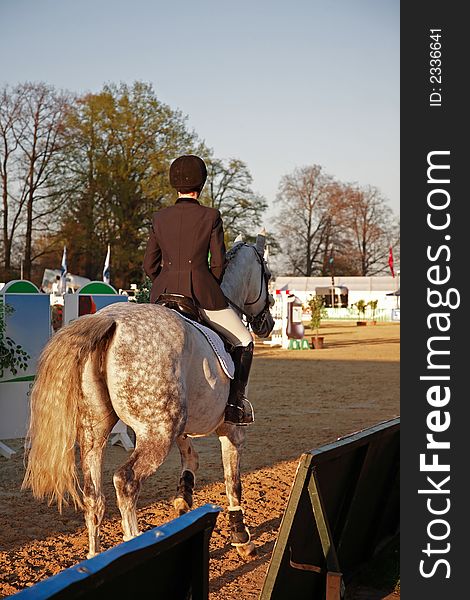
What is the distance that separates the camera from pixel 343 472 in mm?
4309

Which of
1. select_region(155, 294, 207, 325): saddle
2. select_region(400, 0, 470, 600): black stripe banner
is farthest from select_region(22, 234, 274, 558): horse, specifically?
select_region(400, 0, 470, 600): black stripe banner

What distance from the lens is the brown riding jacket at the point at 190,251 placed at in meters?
5.02

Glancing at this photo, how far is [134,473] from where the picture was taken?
4340mm

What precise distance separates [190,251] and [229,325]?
572mm

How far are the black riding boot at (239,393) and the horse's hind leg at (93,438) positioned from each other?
962 mm

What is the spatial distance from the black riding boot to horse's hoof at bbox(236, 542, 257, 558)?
0.78 metres

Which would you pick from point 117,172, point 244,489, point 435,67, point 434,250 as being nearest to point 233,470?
point 244,489

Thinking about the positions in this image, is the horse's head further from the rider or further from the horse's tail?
the horse's tail

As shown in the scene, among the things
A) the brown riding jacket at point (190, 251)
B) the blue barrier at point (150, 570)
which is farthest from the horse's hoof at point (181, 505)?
the blue barrier at point (150, 570)

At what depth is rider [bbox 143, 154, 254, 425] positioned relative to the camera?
5027 millimetres

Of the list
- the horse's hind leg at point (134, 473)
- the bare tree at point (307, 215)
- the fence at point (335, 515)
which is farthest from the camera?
the bare tree at point (307, 215)

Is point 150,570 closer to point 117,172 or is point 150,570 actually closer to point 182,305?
point 182,305

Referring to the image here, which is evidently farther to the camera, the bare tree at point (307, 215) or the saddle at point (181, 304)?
the bare tree at point (307, 215)

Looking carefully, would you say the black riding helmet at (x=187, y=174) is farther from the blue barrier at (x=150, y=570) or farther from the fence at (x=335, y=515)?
the blue barrier at (x=150, y=570)
